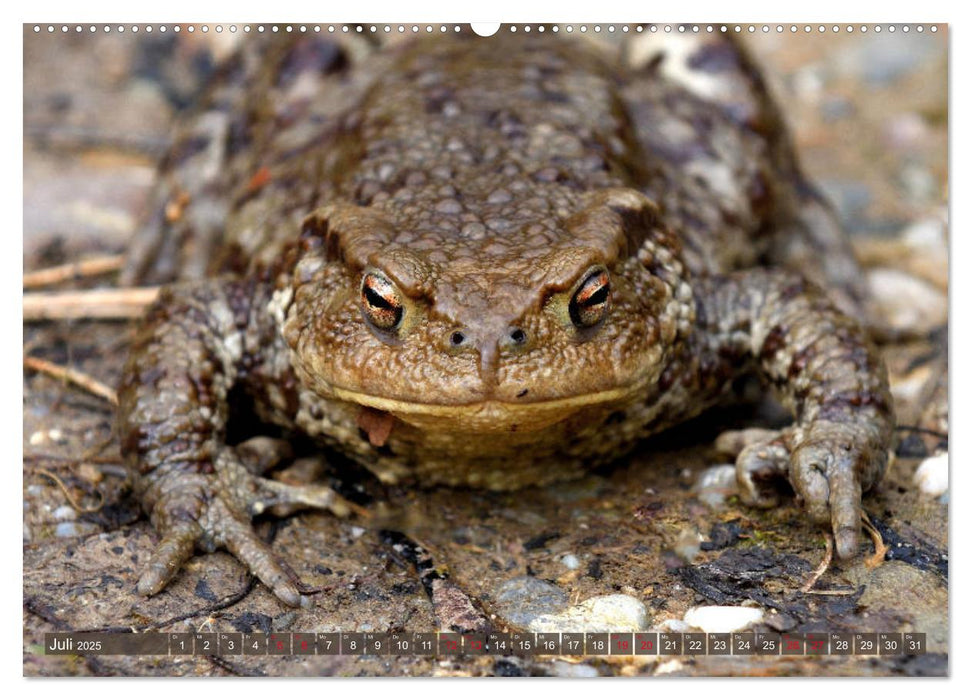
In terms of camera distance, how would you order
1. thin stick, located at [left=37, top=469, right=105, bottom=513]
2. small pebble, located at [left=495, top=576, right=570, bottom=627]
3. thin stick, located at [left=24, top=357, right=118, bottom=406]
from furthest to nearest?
1. thin stick, located at [left=24, top=357, right=118, bottom=406]
2. thin stick, located at [left=37, top=469, right=105, bottom=513]
3. small pebble, located at [left=495, top=576, right=570, bottom=627]

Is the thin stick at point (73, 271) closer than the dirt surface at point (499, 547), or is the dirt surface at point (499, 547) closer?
the dirt surface at point (499, 547)

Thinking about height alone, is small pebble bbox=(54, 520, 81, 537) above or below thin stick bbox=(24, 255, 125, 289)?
below

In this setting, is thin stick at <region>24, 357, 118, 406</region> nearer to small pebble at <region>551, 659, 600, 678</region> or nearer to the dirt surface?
the dirt surface

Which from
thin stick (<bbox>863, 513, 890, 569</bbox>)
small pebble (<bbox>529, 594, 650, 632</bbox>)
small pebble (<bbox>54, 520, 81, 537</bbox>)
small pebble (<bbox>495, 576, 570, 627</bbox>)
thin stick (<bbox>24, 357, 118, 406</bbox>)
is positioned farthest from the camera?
thin stick (<bbox>24, 357, 118, 406</bbox>)

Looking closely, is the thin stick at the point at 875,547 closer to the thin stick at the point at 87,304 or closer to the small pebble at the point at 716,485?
the small pebble at the point at 716,485

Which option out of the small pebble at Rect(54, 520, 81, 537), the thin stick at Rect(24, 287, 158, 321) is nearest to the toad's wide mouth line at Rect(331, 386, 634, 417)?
the small pebble at Rect(54, 520, 81, 537)

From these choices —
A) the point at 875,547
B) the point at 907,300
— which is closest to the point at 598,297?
the point at 875,547

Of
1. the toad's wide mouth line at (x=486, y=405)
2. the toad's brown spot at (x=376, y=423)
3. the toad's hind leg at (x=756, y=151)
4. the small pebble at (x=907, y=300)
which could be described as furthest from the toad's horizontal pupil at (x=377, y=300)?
the small pebble at (x=907, y=300)

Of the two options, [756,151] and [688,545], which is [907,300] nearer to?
[756,151]
